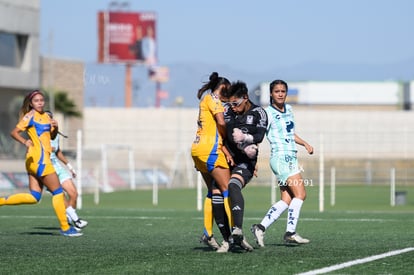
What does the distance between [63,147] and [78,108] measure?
1177 inches

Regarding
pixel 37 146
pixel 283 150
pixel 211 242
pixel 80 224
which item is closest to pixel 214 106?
pixel 283 150

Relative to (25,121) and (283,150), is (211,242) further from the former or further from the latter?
(25,121)

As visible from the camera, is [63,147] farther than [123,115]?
No

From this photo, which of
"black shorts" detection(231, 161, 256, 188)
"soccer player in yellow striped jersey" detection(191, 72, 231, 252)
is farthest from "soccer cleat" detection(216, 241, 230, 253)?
"black shorts" detection(231, 161, 256, 188)

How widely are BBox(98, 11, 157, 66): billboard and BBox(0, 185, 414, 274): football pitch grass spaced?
7842 centimetres

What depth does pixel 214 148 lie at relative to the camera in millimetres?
12273

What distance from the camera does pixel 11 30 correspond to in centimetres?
5297

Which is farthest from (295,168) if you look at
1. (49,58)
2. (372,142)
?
(49,58)

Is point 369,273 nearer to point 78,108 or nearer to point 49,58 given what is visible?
point 49,58

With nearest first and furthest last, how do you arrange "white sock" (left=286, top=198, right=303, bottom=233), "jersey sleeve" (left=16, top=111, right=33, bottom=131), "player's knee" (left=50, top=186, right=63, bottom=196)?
"white sock" (left=286, top=198, right=303, bottom=233) < "jersey sleeve" (left=16, top=111, right=33, bottom=131) < "player's knee" (left=50, top=186, right=63, bottom=196)

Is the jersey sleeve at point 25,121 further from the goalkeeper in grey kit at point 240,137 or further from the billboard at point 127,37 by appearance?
the billboard at point 127,37

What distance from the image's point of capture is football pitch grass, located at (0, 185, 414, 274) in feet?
34.6

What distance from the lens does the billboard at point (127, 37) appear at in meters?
99.1

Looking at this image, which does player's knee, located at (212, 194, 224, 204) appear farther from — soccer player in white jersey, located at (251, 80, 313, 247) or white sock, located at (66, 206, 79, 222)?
white sock, located at (66, 206, 79, 222)
